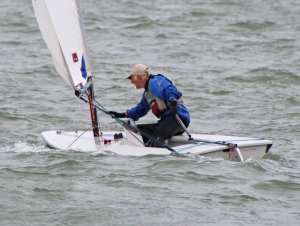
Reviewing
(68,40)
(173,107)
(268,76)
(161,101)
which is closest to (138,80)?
(161,101)

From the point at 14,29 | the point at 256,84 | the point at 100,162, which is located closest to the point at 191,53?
the point at 256,84

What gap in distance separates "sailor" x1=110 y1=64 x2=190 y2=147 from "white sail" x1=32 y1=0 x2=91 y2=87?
2.31 feet

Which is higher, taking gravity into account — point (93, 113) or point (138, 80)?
point (138, 80)

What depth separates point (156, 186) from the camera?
8016 millimetres

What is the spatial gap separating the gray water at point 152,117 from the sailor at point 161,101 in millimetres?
A: 327

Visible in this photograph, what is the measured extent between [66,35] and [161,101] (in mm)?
1252

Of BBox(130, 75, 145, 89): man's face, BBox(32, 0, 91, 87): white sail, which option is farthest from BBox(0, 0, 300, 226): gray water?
BBox(32, 0, 91, 87): white sail

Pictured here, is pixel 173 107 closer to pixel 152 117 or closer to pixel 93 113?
pixel 93 113

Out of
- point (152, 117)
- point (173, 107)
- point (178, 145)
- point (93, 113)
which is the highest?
point (173, 107)

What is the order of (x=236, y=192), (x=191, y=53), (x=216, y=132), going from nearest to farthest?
(x=236, y=192)
(x=216, y=132)
(x=191, y=53)

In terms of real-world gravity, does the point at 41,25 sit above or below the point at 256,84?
above

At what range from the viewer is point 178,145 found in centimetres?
910

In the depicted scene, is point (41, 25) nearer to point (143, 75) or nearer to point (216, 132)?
point (143, 75)

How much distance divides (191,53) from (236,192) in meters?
8.72
